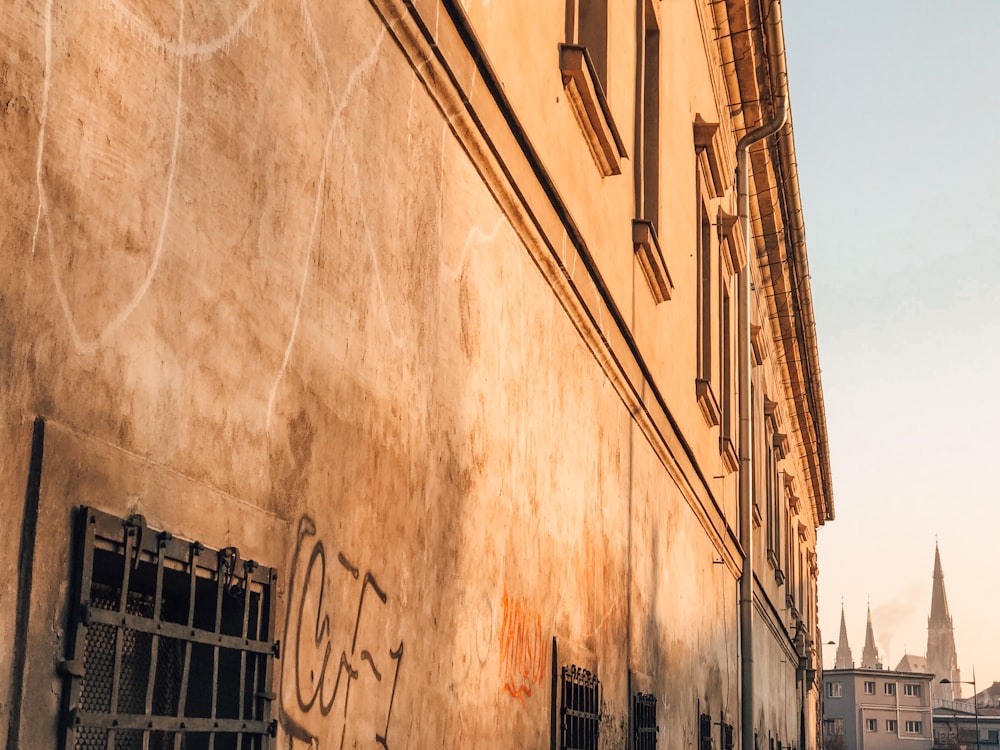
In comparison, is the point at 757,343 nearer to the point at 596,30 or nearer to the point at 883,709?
the point at 596,30

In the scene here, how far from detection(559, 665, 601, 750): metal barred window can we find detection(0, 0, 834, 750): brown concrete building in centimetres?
2

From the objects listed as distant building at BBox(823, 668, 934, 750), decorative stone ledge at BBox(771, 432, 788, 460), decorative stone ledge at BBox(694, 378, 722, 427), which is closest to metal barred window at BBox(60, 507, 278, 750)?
decorative stone ledge at BBox(694, 378, 722, 427)

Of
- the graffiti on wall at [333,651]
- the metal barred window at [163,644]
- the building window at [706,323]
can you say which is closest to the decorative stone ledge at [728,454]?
the building window at [706,323]

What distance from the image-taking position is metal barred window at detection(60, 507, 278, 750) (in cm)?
246

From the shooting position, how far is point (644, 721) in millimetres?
8883

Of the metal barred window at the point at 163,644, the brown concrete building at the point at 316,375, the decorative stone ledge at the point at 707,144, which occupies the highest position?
the decorative stone ledge at the point at 707,144

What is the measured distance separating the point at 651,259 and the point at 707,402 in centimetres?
378

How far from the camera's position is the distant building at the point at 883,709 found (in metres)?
110

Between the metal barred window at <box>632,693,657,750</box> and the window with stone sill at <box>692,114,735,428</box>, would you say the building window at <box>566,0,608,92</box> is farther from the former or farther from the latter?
the window with stone sill at <box>692,114,735,428</box>

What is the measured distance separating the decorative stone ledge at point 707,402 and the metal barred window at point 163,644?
29.9 feet

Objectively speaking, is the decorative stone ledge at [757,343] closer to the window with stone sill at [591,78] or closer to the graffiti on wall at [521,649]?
the window with stone sill at [591,78]

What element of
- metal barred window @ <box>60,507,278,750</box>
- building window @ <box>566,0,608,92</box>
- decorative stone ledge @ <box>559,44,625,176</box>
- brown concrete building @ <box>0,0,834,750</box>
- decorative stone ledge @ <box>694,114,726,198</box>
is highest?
decorative stone ledge @ <box>694,114,726,198</box>

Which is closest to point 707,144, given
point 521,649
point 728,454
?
point 728,454

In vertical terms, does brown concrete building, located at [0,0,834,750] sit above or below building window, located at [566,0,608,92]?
below
